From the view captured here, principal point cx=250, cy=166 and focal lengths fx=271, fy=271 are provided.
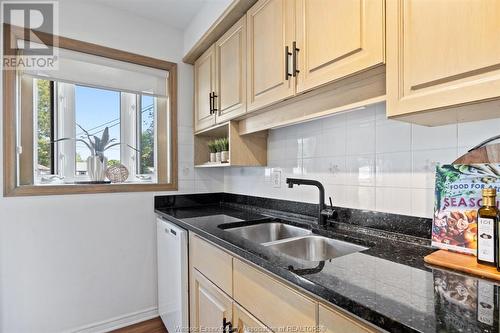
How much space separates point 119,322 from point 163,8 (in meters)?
2.41

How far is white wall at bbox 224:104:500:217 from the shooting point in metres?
1.06

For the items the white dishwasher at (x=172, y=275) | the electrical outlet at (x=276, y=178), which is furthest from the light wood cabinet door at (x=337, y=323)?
the electrical outlet at (x=276, y=178)

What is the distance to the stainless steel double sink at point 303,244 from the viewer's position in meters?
1.20

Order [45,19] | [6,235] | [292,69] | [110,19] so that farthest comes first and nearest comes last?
[110,19], [45,19], [6,235], [292,69]

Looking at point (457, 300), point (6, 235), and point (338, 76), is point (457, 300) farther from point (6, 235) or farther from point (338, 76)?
point (6, 235)

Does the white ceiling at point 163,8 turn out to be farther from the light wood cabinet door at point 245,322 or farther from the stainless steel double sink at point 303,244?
the light wood cabinet door at point 245,322

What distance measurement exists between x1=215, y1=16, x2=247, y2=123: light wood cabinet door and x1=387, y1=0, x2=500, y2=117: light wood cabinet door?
93cm

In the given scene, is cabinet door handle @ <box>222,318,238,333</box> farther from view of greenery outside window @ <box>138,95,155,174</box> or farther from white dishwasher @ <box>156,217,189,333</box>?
view of greenery outside window @ <box>138,95,155,174</box>

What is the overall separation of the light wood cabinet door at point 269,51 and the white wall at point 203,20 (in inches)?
10.5

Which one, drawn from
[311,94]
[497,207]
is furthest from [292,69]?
[497,207]

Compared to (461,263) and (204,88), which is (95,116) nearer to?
(204,88)

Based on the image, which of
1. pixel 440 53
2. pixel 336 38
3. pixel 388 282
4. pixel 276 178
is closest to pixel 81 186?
pixel 276 178

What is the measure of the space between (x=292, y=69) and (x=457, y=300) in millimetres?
1033

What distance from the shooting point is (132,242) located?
2.13 m
